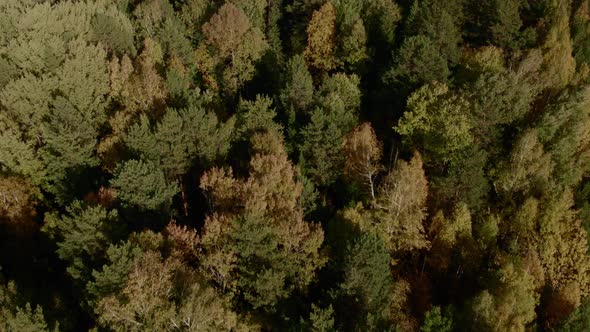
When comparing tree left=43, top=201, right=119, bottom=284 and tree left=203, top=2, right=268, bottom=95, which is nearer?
tree left=43, top=201, right=119, bottom=284

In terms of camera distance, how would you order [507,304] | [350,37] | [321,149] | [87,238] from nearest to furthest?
[507,304] → [87,238] → [321,149] → [350,37]

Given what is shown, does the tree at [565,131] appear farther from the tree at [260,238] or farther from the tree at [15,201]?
the tree at [15,201]

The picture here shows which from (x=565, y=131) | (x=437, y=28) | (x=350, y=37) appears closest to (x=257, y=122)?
(x=350, y=37)

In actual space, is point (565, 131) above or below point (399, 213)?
above

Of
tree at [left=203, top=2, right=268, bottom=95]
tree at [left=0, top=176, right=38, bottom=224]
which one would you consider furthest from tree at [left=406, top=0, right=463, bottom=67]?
tree at [left=0, top=176, right=38, bottom=224]

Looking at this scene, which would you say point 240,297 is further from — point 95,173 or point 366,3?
→ point 366,3

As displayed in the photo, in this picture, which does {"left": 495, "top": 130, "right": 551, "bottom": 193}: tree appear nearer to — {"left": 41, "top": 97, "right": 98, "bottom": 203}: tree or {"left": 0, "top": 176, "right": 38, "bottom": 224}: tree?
{"left": 41, "top": 97, "right": 98, "bottom": 203}: tree

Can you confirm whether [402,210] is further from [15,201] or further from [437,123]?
[15,201]
